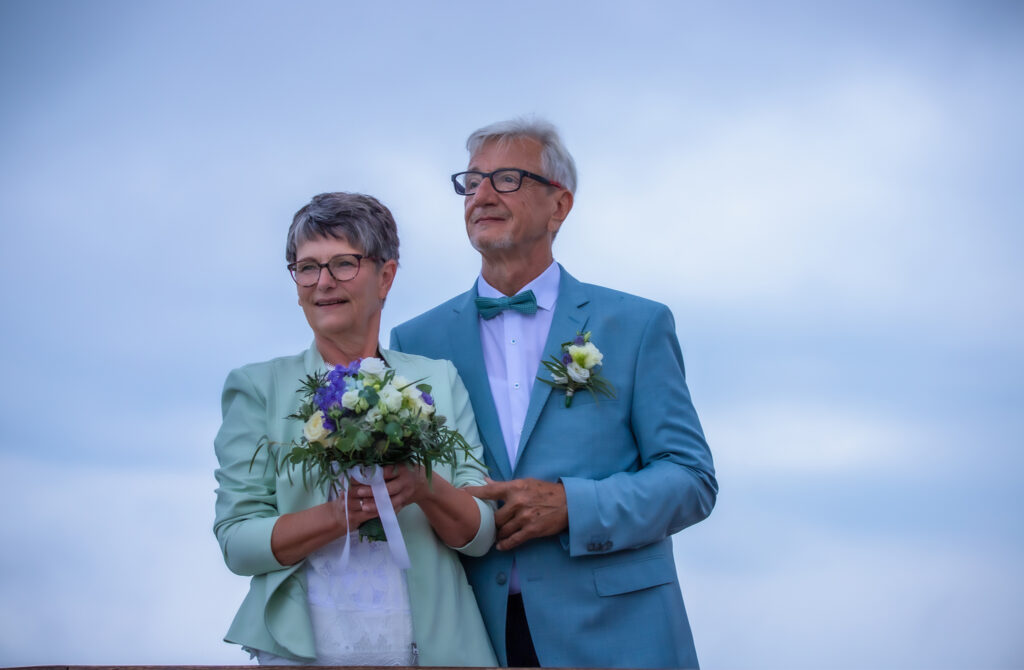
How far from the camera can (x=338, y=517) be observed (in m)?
3.90

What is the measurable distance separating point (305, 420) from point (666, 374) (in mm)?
1651

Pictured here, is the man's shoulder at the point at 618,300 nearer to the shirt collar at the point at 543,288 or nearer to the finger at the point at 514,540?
the shirt collar at the point at 543,288

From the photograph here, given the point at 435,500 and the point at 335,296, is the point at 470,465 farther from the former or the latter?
the point at 335,296

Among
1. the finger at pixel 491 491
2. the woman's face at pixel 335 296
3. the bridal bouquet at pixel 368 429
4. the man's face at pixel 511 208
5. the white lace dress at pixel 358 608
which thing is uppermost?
the man's face at pixel 511 208

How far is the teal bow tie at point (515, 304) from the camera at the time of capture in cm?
509

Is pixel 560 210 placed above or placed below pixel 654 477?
above

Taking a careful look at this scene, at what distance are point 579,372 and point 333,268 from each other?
1117mm

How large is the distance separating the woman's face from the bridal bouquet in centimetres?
46

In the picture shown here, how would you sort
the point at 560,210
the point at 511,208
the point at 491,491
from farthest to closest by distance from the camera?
the point at 560,210
the point at 511,208
the point at 491,491

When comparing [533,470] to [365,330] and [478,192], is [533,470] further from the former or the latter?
[478,192]

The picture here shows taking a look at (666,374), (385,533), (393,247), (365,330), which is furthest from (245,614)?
(666,374)

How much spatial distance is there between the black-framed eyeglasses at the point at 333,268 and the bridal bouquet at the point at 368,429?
532mm

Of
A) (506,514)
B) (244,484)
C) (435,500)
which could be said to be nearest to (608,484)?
(506,514)

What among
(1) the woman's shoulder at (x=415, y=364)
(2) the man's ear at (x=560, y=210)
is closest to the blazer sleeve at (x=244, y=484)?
(1) the woman's shoulder at (x=415, y=364)
